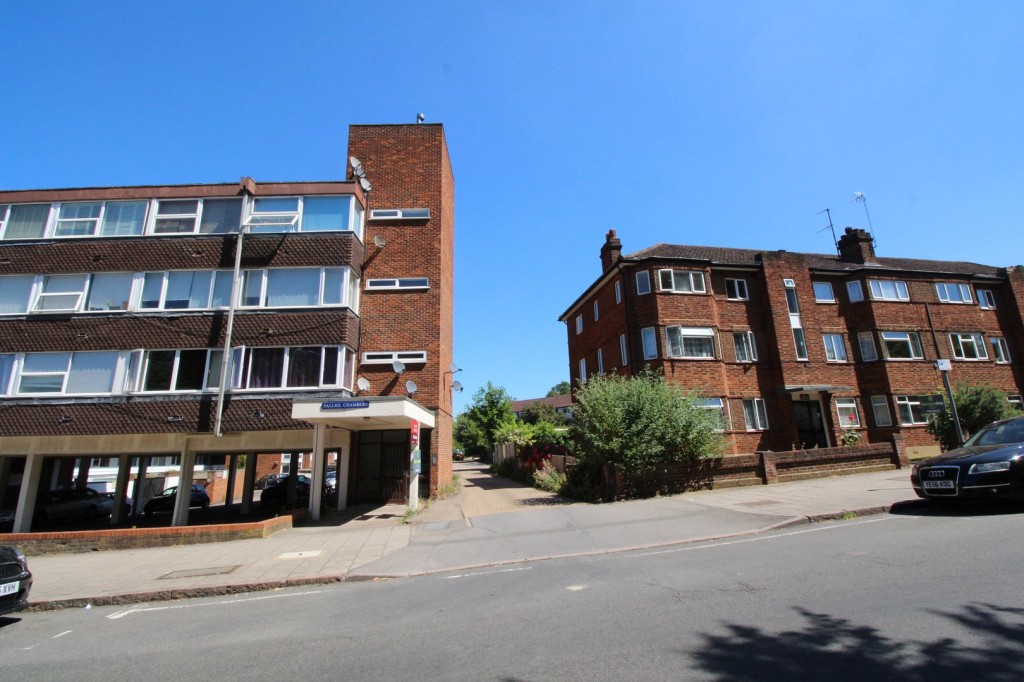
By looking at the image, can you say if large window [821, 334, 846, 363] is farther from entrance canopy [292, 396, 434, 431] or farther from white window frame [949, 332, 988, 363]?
entrance canopy [292, 396, 434, 431]

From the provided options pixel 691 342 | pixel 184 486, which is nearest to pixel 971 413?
pixel 691 342

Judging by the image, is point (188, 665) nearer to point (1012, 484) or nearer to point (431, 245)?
point (1012, 484)

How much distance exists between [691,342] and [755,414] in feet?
14.5

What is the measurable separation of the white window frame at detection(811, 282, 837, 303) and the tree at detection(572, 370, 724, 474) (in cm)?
1397

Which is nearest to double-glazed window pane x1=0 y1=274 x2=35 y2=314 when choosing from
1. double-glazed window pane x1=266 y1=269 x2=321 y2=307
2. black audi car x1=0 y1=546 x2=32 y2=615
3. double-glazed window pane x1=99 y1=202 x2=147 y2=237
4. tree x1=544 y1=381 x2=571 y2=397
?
double-glazed window pane x1=99 y1=202 x2=147 y2=237

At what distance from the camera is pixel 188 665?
455 centimetres

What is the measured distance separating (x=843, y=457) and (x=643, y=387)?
8.40 metres

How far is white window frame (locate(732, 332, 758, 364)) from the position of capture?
916 inches

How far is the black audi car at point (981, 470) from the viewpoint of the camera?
27.2 ft

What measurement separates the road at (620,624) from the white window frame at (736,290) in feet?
57.3

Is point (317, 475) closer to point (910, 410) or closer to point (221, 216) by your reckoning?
point (221, 216)

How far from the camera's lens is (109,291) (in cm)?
1781

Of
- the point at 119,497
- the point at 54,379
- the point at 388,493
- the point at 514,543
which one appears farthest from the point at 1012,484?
the point at 119,497

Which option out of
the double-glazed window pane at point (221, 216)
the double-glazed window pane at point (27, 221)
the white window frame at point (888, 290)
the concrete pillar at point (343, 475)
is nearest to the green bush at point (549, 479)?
the concrete pillar at point (343, 475)
